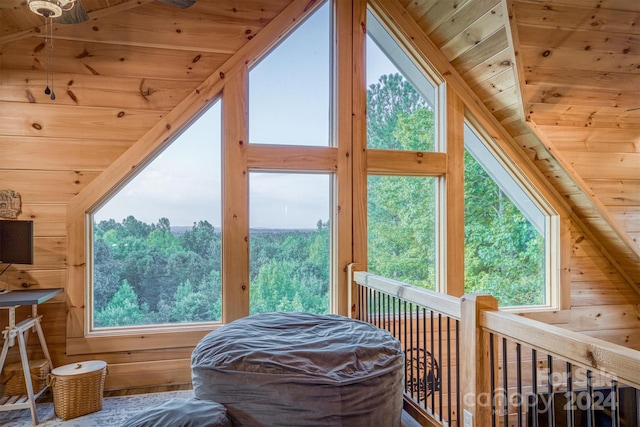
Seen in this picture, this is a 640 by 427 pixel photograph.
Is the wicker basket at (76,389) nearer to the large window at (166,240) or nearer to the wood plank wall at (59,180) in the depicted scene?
the wood plank wall at (59,180)

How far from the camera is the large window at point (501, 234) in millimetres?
3762

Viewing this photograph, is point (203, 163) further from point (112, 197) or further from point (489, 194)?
point (489, 194)

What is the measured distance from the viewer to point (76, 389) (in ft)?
8.41

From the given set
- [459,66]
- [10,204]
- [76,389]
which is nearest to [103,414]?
[76,389]

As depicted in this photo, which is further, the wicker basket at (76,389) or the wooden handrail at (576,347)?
the wicker basket at (76,389)

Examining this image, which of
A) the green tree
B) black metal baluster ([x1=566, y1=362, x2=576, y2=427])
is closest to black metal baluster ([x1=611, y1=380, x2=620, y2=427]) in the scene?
black metal baluster ([x1=566, y1=362, x2=576, y2=427])

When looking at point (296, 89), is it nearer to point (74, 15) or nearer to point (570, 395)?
point (74, 15)

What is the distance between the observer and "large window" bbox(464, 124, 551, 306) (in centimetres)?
376

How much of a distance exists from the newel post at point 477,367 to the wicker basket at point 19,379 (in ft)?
8.92

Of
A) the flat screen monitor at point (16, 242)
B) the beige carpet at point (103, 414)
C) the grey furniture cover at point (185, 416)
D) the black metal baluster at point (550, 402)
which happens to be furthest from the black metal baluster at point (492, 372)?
the flat screen monitor at point (16, 242)

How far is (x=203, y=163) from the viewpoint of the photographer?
327 centimetres

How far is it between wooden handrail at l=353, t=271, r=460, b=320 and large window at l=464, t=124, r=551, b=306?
1317 mm

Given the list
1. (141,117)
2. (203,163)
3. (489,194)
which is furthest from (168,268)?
(489,194)

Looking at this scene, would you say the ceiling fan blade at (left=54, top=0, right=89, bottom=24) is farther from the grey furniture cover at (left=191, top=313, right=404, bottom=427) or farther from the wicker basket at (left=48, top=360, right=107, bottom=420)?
the wicker basket at (left=48, top=360, right=107, bottom=420)
